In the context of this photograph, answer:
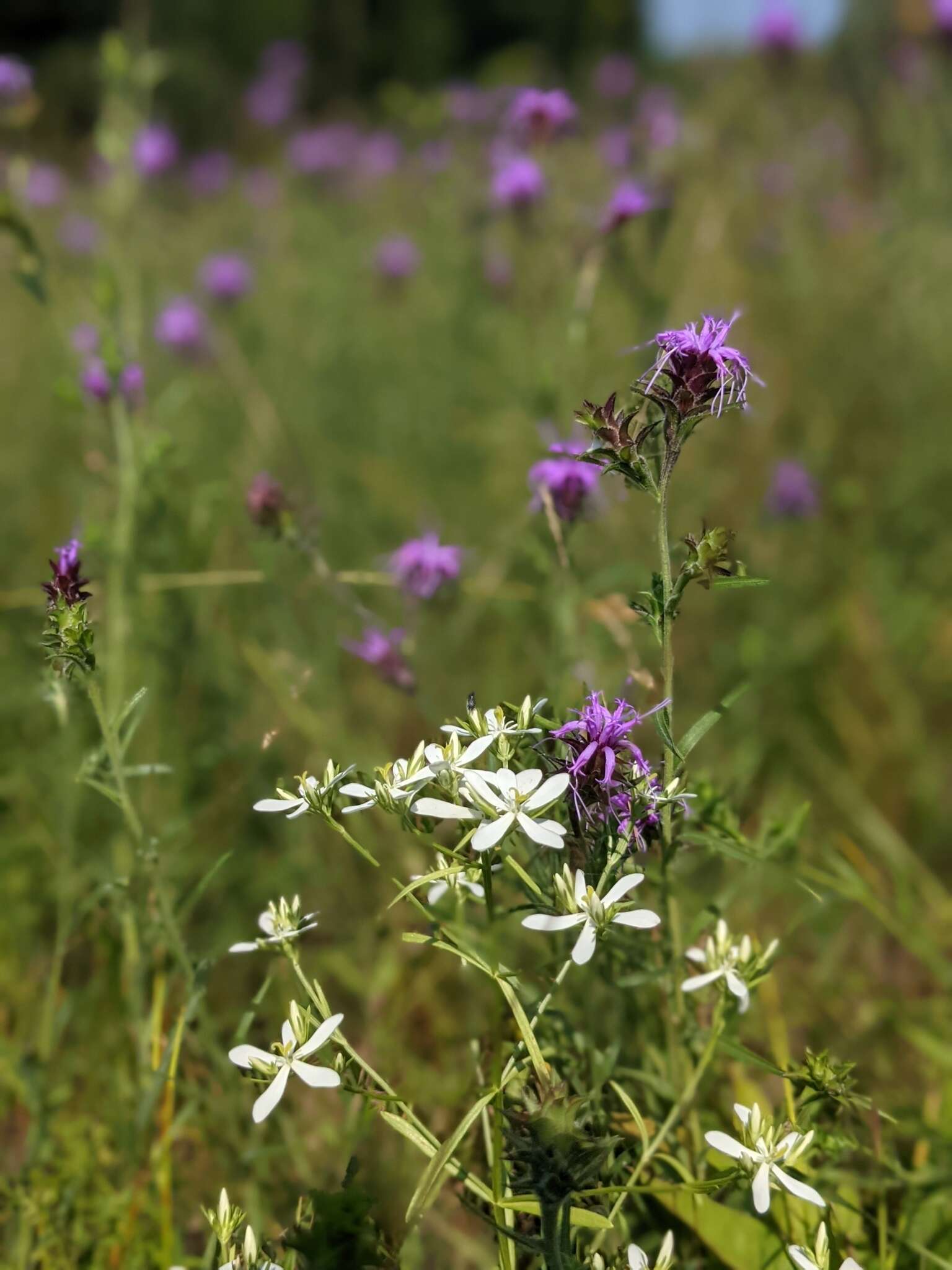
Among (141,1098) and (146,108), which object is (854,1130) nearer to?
(141,1098)

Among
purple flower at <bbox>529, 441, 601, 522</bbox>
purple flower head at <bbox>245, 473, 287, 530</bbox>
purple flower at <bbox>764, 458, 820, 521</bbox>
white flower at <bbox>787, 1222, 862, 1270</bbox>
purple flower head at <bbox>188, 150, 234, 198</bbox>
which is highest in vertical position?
purple flower head at <bbox>188, 150, 234, 198</bbox>

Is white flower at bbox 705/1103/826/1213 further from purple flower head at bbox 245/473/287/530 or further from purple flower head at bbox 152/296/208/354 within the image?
purple flower head at bbox 152/296/208/354

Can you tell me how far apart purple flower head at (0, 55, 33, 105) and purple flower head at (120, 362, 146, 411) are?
1.49ft

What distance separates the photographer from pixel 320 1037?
58 cm

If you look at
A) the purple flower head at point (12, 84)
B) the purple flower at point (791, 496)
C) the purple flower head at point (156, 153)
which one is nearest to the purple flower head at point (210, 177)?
the purple flower head at point (156, 153)

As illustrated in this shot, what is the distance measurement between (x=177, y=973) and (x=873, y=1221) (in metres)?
0.59

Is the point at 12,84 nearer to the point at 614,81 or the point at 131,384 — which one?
the point at 131,384

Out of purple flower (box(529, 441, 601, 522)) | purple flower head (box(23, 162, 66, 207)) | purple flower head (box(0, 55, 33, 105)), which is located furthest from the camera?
purple flower head (box(23, 162, 66, 207))

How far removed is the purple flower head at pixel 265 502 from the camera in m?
1.03

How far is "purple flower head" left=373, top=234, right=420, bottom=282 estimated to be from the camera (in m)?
3.17

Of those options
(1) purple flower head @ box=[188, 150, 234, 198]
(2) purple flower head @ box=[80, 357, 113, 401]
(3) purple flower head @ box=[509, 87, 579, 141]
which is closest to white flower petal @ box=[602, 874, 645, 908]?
(2) purple flower head @ box=[80, 357, 113, 401]

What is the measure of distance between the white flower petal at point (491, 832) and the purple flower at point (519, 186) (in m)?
1.67

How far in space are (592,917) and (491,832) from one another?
0.08 m

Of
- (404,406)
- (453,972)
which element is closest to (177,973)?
(453,972)
